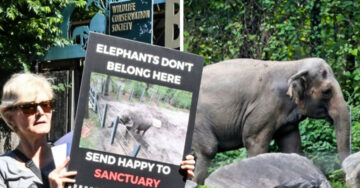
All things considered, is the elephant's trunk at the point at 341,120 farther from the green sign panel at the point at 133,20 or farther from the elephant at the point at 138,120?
the elephant at the point at 138,120

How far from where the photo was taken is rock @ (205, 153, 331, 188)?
26.5ft

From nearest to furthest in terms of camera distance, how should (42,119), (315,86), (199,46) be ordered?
(42,119) → (315,86) → (199,46)

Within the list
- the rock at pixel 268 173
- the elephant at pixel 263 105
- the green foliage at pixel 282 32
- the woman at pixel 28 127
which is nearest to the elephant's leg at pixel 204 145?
the elephant at pixel 263 105

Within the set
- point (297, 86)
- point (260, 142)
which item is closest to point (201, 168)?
point (260, 142)

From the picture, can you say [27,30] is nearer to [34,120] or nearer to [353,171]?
[353,171]

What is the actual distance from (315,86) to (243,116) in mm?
1028

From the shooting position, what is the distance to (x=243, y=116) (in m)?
9.88

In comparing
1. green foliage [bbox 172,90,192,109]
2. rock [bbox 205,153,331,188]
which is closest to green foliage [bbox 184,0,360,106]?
rock [bbox 205,153,331,188]

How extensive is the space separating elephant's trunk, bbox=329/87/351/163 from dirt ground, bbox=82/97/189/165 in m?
6.74

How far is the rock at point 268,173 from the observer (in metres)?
8.09

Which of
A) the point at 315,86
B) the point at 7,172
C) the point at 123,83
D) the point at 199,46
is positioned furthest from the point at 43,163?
the point at 199,46

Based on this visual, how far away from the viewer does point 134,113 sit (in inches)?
110

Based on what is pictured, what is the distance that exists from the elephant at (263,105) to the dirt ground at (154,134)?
6.63m

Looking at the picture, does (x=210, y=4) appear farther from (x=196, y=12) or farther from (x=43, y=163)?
(x=43, y=163)
